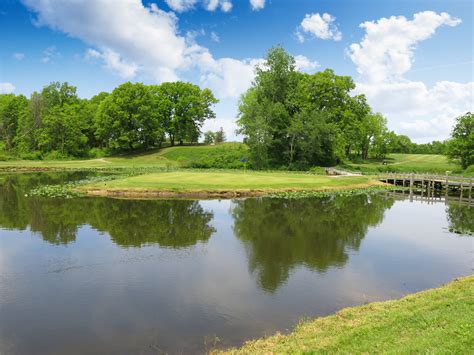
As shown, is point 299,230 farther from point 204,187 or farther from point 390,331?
point 204,187

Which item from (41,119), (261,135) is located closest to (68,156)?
(41,119)

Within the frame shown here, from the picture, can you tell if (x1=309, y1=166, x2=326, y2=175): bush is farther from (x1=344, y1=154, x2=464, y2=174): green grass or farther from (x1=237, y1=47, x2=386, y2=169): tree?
(x1=344, y1=154, x2=464, y2=174): green grass

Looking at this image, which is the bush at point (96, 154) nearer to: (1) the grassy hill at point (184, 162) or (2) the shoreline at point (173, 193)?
(1) the grassy hill at point (184, 162)

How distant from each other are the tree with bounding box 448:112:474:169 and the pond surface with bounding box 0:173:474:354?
48.1 metres

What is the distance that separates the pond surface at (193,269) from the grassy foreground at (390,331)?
106 cm

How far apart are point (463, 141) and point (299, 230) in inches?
2433

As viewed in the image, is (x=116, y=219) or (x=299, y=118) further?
(x=299, y=118)

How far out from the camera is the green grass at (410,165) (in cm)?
7306

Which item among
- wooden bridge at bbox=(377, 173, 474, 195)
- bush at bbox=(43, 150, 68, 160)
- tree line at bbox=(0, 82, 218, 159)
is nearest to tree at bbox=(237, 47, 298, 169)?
wooden bridge at bbox=(377, 173, 474, 195)

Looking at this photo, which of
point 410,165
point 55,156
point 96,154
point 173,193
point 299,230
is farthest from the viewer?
point 96,154

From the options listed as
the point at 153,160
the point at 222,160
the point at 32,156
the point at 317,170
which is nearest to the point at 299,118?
the point at 317,170

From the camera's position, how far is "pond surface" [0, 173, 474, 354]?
1087 cm

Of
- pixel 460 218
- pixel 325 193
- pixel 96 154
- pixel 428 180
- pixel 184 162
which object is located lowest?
pixel 460 218

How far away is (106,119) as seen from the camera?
88.5 m
